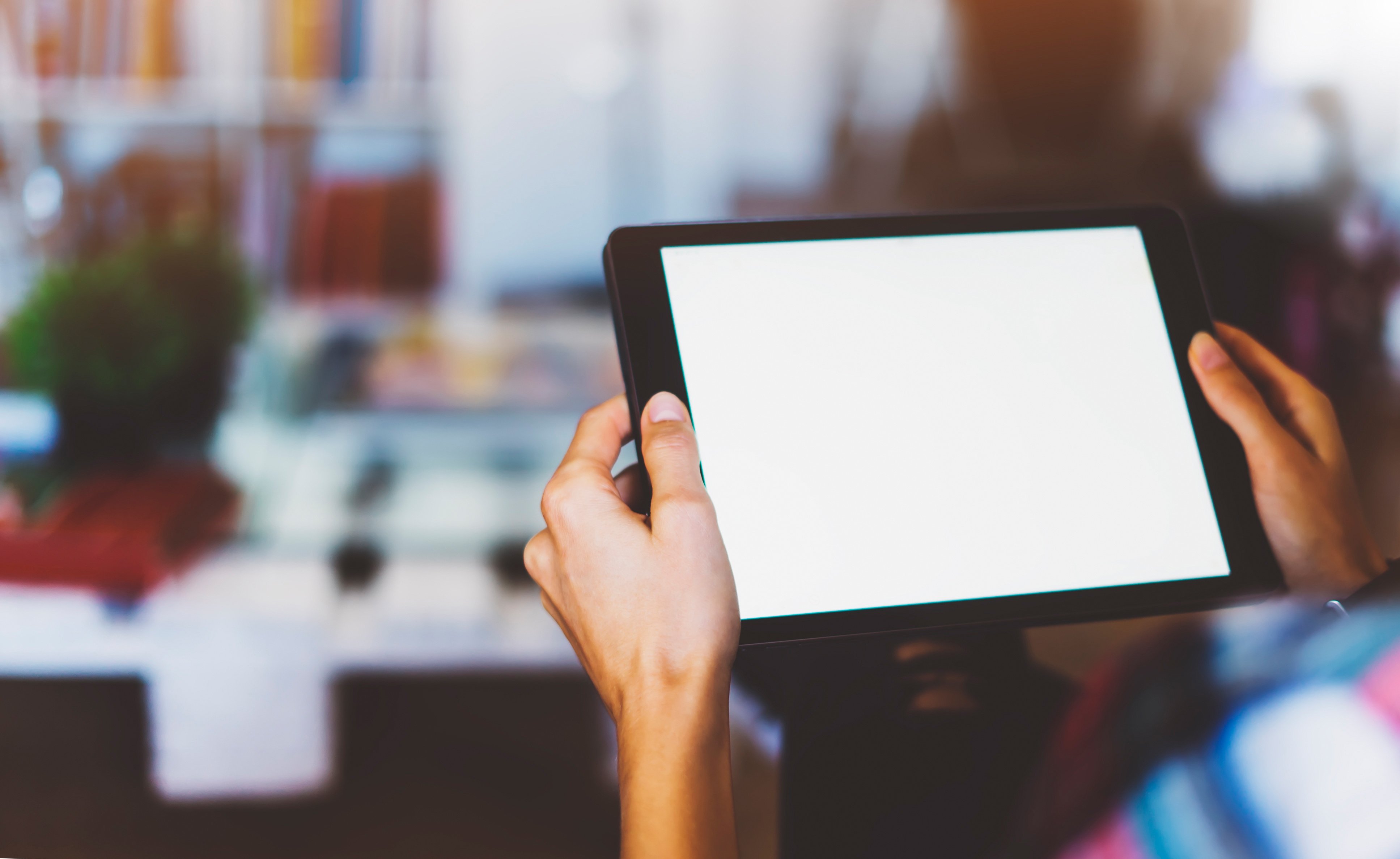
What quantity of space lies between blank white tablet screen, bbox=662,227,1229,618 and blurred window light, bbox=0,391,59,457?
0.99 metres

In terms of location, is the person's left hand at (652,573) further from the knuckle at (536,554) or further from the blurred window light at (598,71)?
the blurred window light at (598,71)

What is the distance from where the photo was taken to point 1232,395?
1.69 ft

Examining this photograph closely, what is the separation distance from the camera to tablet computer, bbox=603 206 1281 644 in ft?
1.50

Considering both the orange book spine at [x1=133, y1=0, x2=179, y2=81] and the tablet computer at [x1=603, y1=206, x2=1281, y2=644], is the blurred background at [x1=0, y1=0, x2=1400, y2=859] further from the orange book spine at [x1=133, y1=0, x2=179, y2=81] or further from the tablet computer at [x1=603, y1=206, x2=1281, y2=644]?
the tablet computer at [x1=603, y1=206, x2=1281, y2=644]

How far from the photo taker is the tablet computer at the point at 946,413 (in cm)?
46

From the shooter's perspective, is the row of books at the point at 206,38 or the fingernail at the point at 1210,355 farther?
the row of books at the point at 206,38

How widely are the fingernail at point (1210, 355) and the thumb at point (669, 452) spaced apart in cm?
30

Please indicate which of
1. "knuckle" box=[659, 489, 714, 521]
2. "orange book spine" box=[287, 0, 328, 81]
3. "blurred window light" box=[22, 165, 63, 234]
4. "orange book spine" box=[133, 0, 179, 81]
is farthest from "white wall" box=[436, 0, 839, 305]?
"knuckle" box=[659, 489, 714, 521]

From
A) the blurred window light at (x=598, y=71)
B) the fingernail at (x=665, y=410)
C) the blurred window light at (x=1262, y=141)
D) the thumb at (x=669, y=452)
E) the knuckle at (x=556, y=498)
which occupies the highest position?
the blurred window light at (x=598, y=71)

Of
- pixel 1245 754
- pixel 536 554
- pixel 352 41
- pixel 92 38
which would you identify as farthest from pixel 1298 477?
pixel 92 38

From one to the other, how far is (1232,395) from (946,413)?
170 millimetres

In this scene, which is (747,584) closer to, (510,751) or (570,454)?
(570,454)

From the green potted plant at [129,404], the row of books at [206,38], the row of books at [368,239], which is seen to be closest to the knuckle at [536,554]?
the green potted plant at [129,404]

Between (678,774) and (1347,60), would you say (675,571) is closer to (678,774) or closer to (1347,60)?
(678,774)
